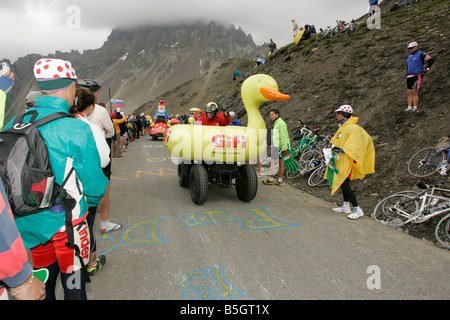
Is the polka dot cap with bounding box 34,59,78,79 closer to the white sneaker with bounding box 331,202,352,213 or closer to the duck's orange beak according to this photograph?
the duck's orange beak

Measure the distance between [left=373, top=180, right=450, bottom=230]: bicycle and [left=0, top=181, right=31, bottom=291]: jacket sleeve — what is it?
16.3 feet

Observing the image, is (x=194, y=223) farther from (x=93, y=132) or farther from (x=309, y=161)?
(x=309, y=161)

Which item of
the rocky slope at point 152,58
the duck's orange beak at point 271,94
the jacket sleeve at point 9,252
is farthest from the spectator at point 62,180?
the rocky slope at point 152,58

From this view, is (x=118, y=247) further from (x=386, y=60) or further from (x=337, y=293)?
(x=386, y=60)

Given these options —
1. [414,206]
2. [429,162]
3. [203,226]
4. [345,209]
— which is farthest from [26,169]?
[429,162]

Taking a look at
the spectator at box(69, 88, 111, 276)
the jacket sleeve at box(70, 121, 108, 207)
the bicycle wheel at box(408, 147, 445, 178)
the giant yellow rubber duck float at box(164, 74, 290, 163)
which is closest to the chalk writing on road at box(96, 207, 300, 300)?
the spectator at box(69, 88, 111, 276)

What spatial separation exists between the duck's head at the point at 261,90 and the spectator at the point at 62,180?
3.73 m

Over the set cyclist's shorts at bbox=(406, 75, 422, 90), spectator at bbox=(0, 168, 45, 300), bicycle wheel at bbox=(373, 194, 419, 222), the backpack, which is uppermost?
cyclist's shorts at bbox=(406, 75, 422, 90)

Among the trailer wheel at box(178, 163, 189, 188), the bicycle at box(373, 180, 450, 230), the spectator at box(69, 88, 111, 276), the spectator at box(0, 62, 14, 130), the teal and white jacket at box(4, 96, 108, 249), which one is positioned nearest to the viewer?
the teal and white jacket at box(4, 96, 108, 249)

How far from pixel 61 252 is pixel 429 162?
664cm

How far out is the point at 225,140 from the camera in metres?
4.81

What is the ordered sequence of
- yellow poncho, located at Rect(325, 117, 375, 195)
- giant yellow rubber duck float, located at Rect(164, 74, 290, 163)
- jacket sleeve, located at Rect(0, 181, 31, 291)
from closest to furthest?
jacket sleeve, located at Rect(0, 181, 31, 291), yellow poncho, located at Rect(325, 117, 375, 195), giant yellow rubber duck float, located at Rect(164, 74, 290, 163)

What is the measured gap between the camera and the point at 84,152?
1722 millimetres

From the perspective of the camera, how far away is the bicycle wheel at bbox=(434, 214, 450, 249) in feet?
12.2
